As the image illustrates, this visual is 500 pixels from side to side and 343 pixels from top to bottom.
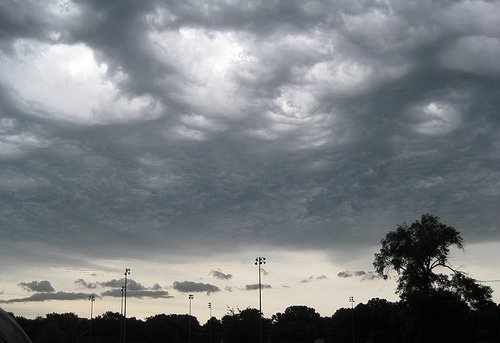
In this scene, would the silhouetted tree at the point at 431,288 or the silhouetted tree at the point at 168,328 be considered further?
the silhouetted tree at the point at 168,328

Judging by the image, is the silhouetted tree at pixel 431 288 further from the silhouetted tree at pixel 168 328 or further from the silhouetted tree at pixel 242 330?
the silhouetted tree at pixel 168 328

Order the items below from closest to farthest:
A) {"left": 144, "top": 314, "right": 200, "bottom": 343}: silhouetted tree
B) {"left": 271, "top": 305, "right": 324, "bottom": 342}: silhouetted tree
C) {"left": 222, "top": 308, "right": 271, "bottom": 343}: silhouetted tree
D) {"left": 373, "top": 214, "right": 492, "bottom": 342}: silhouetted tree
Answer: {"left": 373, "top": 214, "right": 492, "bottom": 342}: silhouetted tree
{"left": 222, "top": 308, "right": 271, "bottom": 343}: silhouetted tree
{"left": 271, "top": 305, "right": 324, "bottom": 342}: silhouetted tree
{"left": 144, "top": 314, "right": 200, "bottom": 343}: silhouetted tree

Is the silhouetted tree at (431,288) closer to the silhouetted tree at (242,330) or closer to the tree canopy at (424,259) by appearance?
the tree canopy at (424,259)

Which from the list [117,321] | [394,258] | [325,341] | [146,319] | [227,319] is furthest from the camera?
[146,319]

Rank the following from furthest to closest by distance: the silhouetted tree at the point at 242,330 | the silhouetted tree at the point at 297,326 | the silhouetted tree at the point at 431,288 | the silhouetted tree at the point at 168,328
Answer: the silhouetted tree at the point at 168,328 < the silhouetted tree at the point at 297,326 < the silhouetted tree at the point at 242,330 < the silhouetted tree at the point at 431,288

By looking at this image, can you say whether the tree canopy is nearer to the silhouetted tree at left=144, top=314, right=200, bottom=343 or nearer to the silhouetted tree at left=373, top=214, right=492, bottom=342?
the silhouetted tree at left=373, top=214, right=492, bottom=342

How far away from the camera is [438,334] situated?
212 feet

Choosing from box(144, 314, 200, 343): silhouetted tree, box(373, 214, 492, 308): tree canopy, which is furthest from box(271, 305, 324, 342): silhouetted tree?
box(373, 214, 492, 308): tree canopy

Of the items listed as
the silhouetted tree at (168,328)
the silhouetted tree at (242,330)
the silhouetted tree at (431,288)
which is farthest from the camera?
the silhouetted tree at (168,328)

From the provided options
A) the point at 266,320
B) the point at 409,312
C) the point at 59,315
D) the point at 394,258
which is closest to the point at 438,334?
the point at 409,312

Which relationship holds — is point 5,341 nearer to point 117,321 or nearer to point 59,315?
point 117,321

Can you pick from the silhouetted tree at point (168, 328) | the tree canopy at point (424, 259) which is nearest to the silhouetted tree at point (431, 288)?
the tree canopy at point (424, 259)

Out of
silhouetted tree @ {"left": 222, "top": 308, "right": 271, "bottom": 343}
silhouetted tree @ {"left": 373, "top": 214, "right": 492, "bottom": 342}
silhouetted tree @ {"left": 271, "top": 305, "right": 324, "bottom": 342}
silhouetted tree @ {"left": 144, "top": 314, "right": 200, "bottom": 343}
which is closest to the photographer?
silhouetted tree @ {"left": 373, "top": 214, "right": 492, "bottom": 342}

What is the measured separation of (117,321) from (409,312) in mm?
96253
